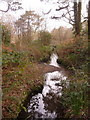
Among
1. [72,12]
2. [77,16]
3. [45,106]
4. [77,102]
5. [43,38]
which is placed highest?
[72,12]

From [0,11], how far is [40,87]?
28.3 ft

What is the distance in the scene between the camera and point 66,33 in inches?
1013

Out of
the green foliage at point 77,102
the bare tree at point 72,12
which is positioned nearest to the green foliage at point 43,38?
the bare tree at point 72,12

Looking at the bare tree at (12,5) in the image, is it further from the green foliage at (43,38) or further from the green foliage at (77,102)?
the green foliage at (77,102)

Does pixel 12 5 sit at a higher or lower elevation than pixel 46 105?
higher

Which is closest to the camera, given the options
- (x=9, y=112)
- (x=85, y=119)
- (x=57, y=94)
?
(x=85, y=119)

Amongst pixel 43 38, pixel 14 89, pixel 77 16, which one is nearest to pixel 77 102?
pixel 14 89

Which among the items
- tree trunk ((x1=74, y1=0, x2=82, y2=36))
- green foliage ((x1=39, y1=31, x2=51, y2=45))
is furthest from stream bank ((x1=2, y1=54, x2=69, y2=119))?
green foliage ((x1=39, y1=31, x2=51, y2=45))

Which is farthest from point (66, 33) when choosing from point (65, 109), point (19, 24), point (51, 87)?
point (65, 109)

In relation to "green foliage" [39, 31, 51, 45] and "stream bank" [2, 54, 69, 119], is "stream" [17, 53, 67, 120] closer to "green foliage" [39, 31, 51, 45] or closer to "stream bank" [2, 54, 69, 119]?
"stream bank" [2, 54, 69, 119]

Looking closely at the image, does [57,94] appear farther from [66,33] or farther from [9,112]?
[66,33]

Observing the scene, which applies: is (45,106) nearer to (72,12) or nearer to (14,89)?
(14,89)

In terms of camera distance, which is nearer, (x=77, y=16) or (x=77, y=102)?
(x=77, y=102)

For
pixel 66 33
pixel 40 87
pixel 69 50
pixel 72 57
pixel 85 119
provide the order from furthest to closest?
pixel 66 33 → pixel 69 50 → pixel 72 57 → pixel 40 87 → pixel 85 119
